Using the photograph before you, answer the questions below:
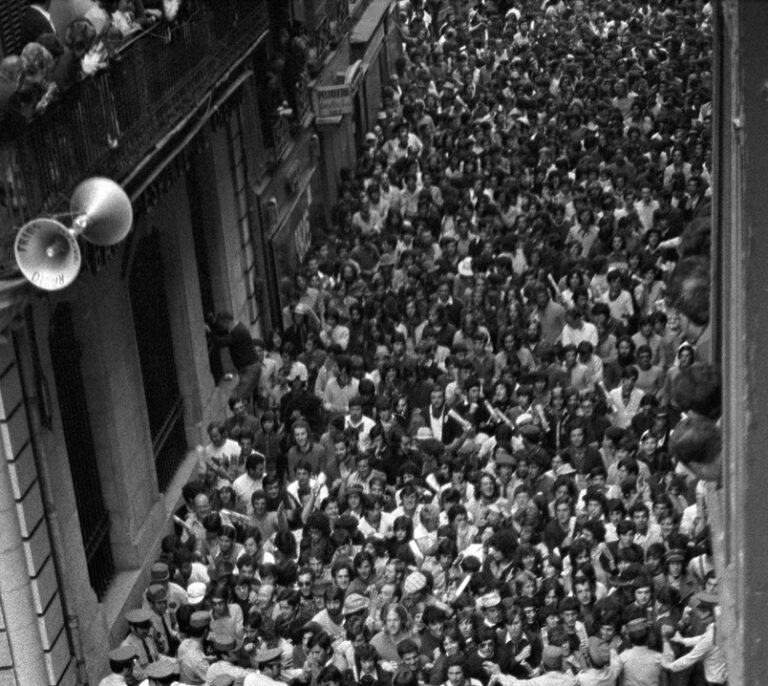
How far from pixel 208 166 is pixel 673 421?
7.56 m

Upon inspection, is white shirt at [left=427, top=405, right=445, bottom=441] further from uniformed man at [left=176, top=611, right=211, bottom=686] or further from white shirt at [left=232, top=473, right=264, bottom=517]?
uniformed man at [left=176, top=611, right=211, bottom=686]

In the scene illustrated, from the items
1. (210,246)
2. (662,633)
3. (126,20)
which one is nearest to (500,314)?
(210,246)

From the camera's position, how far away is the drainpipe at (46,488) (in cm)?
1414

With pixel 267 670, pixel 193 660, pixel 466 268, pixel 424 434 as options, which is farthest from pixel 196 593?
pixel 466 268

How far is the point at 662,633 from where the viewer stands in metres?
13.4

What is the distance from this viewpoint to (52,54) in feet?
46.7

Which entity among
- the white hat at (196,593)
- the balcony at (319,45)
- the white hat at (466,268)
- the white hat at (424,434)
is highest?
the white hat at (196,593)

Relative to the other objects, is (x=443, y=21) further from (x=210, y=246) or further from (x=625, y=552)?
(x=625, y=552)

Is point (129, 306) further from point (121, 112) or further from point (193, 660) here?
point (193, 660)

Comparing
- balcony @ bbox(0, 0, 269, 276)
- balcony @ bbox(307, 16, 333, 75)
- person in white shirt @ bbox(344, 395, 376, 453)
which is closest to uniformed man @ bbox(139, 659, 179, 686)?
balcony @ bbox(0, 0, 269, 276)

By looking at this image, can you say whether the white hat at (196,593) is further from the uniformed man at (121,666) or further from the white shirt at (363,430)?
the white shirt at (363,430)

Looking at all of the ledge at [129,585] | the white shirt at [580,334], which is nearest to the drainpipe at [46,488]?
the ledge at [129,585]

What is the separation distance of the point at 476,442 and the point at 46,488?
4.88m

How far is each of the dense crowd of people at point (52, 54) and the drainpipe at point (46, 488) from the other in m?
1.74
